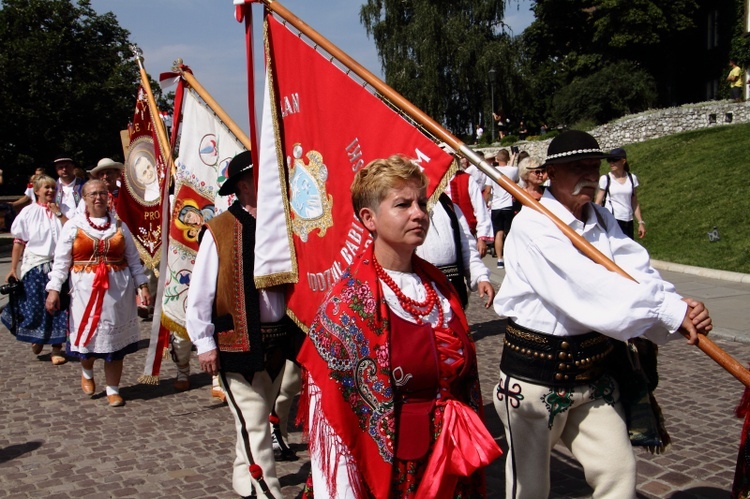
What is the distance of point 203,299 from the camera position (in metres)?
4.10

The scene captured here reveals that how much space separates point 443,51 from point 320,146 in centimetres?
3912

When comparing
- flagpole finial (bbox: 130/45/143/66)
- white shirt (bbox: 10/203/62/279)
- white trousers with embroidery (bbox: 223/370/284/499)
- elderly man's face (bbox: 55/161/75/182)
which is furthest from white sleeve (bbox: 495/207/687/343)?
elderly man's face (bbox: 55/161/75/182)

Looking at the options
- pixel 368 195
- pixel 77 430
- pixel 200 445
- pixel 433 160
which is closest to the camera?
pixel 368 195

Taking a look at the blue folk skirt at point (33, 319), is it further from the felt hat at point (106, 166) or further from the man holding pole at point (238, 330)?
the man holding pole at point (238, 330)

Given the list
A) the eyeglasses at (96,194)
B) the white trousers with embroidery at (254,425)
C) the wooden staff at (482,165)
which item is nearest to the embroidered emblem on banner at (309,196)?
the wooden staff at (482,165)

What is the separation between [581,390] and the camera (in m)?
3.10

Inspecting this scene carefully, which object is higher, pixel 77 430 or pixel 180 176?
pixel 180 176

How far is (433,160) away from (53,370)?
20.4ft

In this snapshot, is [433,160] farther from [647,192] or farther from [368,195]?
[647,192]

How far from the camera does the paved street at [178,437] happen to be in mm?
4625

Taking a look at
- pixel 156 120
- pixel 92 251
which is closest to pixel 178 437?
pixel 92 251

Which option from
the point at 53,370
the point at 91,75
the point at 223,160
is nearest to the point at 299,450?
the point at 223,160

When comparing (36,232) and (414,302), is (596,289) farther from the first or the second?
(36,232)

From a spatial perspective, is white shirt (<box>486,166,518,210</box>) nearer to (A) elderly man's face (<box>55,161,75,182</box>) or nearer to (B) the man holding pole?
(A) elderly man's face (<box>55,161,75,182</box>)
